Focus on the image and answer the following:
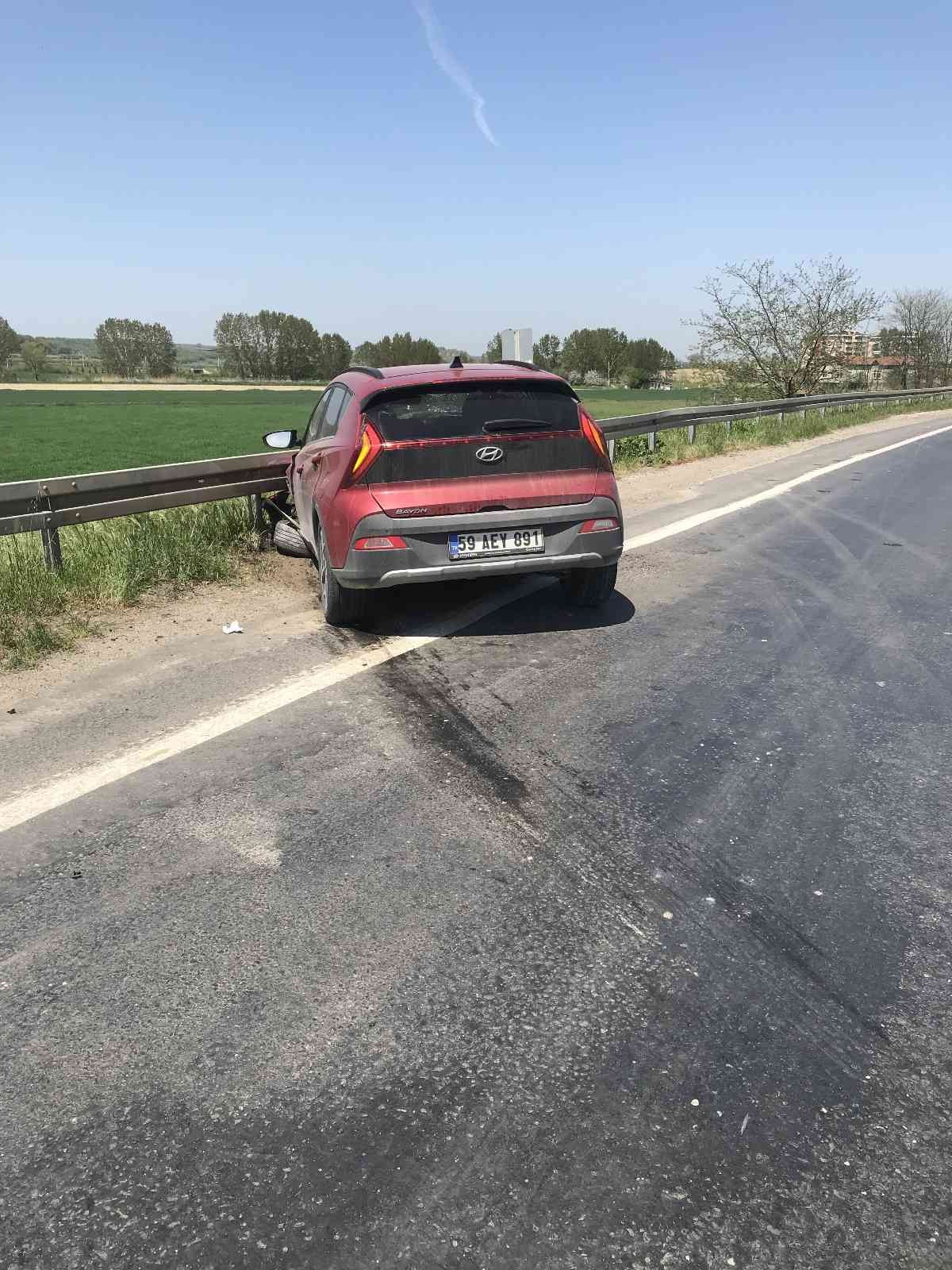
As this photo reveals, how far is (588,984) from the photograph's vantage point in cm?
270

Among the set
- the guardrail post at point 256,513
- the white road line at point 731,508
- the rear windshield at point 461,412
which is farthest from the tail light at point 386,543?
the white road line at point 731,508

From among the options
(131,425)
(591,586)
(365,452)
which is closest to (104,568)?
(365,452)

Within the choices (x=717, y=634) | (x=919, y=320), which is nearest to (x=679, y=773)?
(x=717, y=634)

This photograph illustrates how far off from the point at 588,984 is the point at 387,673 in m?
3.01

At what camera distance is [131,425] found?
56.2m

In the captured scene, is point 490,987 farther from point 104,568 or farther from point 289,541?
point 289,541

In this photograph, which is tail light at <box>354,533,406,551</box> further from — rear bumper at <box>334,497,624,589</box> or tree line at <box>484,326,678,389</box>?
tree line at <box>484,326,678,389</box>

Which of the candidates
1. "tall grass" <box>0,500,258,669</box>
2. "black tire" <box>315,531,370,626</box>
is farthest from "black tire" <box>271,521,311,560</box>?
"black tire" <box>315,531,370,626</box>

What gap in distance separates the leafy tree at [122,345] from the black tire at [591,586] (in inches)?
5524

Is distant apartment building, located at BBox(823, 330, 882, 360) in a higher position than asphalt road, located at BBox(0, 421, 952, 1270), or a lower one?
higher

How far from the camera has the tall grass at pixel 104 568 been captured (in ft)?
20.8

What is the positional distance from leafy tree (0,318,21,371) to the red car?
142215 millimetres

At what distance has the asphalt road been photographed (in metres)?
2.00

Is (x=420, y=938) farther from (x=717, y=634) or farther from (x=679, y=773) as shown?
(x=717, y=634)
